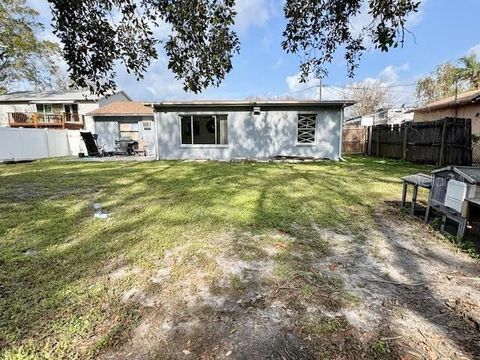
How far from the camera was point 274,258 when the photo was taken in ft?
10.2

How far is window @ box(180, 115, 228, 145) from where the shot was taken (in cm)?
1270

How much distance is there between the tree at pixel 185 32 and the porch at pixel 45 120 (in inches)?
891

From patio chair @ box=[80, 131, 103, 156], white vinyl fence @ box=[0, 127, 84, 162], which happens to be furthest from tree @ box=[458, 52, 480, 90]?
white vinyl fence @ box=[0, 127, 84, 162]

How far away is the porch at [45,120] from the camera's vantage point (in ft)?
73.8

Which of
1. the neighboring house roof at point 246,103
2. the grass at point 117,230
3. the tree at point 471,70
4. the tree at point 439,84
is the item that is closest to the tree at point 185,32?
the grass at point 117,230

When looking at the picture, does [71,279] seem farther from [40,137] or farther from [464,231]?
[40,137]

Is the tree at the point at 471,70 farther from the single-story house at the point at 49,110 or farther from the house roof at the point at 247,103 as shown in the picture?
the single-story house at the point at 49,110

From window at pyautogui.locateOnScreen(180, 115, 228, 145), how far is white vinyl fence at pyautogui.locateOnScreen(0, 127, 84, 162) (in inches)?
318

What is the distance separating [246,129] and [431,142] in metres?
7.10

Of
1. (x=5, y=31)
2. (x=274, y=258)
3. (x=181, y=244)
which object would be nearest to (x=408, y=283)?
(x=274, y=258)

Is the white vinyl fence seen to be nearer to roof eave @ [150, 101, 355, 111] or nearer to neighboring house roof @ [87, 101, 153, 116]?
neighboring house roof @ [87, 101, 153, 116]

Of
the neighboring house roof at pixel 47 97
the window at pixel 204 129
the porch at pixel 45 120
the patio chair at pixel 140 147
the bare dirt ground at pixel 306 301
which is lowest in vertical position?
the bare dirt ground at pixel 306 301

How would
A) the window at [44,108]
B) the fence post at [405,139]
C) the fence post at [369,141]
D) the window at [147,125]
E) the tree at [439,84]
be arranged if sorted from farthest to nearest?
the window at [44,108], the tree at [439,84], the window at [147,125], the fence post at [369,141], the fence post at [405,139]

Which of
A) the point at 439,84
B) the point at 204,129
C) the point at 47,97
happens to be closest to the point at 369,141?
the point at 204,129
